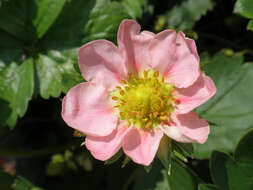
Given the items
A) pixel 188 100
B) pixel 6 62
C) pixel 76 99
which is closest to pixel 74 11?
pixel 6 62

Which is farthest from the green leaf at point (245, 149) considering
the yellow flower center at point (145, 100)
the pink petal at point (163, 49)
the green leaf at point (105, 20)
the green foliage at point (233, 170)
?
the green leaf at point (105, 20)

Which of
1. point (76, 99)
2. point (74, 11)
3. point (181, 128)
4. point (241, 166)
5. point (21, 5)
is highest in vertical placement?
point (21, 5)

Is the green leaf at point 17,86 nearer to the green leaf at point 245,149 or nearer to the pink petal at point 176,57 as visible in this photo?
the pink petal at point 176,57

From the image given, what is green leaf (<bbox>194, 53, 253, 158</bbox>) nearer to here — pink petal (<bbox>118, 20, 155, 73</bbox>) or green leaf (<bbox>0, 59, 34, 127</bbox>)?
pink petal (<bbox>118, 20, 155, 73</bbox>)

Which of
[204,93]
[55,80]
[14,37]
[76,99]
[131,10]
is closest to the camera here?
[204,93]

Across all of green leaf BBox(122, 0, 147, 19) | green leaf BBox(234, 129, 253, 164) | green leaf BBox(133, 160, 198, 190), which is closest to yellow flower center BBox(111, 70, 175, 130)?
green leaf BBox(133, 160, 198, 190)

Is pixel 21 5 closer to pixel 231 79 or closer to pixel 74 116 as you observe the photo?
pixel 74 116

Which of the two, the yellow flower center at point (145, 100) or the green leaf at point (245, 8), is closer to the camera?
the yellow flower center at point (145, 100)
